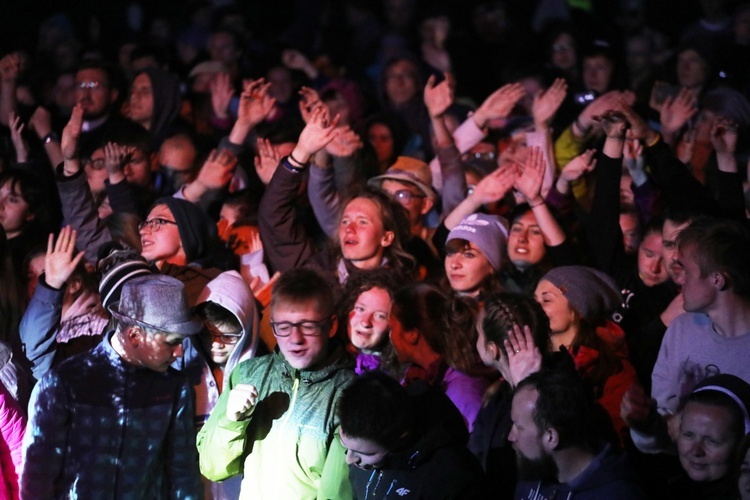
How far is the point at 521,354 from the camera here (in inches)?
156

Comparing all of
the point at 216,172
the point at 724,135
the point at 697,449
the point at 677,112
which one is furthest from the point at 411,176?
the point at 697,449

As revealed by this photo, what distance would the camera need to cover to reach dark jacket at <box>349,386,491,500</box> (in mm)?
3574

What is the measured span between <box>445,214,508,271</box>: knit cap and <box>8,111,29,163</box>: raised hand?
2953 millimetres

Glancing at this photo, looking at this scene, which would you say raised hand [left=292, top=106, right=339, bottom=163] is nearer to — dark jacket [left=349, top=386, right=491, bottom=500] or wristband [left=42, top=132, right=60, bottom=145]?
dark jacket [left=349, top=386, right=491, bottom=500]

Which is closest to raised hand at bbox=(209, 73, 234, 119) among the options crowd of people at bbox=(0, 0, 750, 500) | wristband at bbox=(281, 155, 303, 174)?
crowd of people at bbox=(0, 0, 750, 500)

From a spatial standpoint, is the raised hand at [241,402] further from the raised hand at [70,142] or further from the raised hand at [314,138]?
the raised hand at [70,142]

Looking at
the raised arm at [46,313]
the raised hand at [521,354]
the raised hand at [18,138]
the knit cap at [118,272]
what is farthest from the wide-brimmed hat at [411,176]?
the raised hand at [521,354]

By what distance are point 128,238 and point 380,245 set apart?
132 centimetres

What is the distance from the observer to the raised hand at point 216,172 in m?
6.59

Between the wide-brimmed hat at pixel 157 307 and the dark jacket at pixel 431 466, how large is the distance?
87 centimetres

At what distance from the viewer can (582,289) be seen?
16.0 feet

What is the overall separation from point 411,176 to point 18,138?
8.39ft

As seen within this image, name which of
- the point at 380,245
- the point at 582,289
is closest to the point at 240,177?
the point at 380,245

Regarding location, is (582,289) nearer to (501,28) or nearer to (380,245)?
(380,245)
